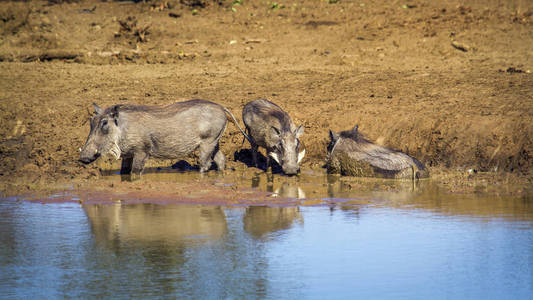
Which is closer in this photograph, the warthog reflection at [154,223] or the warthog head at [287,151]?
the warthog reflection at [154,223]

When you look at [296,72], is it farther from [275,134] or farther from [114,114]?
[114,114]

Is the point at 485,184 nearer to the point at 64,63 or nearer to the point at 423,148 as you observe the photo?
the point at 423,148

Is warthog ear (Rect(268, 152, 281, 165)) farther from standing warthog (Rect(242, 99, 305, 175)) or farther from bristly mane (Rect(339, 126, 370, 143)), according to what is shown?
bristly mane (Rect(339, 126, 370, 143))

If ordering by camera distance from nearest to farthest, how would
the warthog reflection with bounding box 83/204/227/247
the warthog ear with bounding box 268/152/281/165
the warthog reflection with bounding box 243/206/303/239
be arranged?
the warthog reflection with bounding box 83/204/227/247
the warthog reflection with bounding box 243/206/303/239
the warthog ear with bounding box 268/152/281/165

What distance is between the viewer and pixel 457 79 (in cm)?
1272

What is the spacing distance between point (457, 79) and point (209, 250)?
8.17 meters

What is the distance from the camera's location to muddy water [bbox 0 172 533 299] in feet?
16.6

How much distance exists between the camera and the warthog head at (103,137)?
31.0ft

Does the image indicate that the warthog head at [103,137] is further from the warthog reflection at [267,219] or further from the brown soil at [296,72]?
the warthog reflection at [267,219]

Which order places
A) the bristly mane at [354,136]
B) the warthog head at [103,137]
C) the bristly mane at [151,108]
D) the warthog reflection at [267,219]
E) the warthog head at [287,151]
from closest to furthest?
the warthog reflection at [267,219] → the warthog head at [103,137] → the bristly mane at [151,108] → the warthog head at [287,151] → the bristly mane at [354,136]

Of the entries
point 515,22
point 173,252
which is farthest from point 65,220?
point 515,22

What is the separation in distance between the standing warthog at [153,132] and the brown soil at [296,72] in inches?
21.4

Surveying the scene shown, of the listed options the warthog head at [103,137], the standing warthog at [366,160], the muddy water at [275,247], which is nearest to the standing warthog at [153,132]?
the warthog head at [103,137]

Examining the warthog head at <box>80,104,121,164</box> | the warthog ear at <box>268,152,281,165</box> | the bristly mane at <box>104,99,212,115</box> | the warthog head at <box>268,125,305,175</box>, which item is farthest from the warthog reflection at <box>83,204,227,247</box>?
the warthog ear at <box>268,152,281,165</box>
